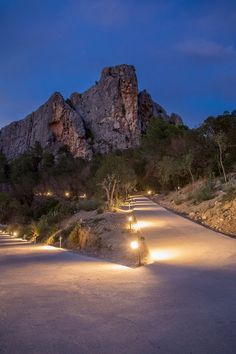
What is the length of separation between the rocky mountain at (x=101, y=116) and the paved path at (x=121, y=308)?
103585 mm

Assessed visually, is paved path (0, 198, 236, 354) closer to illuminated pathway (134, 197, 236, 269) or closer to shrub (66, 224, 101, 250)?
illuminated pathway (134, 197, 236, 269)

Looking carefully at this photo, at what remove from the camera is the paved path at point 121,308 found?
14.3 feet

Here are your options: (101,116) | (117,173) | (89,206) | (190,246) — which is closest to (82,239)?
(190,246)

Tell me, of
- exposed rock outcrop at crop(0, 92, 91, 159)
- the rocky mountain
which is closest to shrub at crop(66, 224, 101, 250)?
the rocky mountain

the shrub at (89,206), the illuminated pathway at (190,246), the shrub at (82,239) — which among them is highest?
the shrub at (89,206)

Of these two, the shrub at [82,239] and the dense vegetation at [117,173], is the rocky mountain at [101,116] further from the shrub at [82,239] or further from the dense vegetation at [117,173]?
the shrub at [82,239]

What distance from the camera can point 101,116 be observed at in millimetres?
122250

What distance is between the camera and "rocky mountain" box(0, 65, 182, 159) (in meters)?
117

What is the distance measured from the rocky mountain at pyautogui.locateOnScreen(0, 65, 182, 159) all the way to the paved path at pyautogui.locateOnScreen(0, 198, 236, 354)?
10358cm

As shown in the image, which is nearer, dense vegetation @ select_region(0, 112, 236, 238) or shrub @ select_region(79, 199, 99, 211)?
shrub @ select_region(79, 199, 99, 211)

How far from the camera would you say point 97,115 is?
124 meters

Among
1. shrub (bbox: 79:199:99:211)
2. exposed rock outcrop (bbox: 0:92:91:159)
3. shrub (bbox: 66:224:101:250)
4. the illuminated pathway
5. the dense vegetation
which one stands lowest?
shrub (bbox: 66:224:101:250)

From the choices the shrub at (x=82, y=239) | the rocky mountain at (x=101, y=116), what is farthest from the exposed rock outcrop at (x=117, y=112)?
the shrub at (x=82, y=239)

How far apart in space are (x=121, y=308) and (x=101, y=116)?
11858 cm
